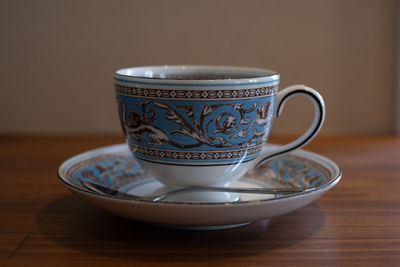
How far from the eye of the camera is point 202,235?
0.42 metres

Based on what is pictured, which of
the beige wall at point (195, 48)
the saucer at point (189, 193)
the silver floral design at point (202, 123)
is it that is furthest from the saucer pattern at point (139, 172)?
the beige wall at point (195, 48)

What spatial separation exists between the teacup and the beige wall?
458mm

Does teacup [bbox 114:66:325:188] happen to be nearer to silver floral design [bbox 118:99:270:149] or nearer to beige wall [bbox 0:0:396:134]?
silver floral design [bbox 118:99:270:149]

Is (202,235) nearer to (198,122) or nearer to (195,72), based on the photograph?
(198,122)

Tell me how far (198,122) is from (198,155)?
3cm

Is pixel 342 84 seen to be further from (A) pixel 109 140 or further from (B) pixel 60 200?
(B) pixel 60 200

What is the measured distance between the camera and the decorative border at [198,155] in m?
0.45

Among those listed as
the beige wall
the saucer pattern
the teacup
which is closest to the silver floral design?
the teacup

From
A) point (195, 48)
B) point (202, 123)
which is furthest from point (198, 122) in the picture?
point (195, 48)

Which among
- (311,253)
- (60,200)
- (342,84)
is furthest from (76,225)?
(342,84)

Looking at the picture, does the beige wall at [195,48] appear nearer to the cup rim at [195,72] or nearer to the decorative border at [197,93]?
the cup rim at [195,72]

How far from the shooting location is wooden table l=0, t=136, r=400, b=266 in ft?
1.24

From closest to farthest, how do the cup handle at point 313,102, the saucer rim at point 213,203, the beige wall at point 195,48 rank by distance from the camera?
the saucer rim at point 213,203
the cup handle at point 313,102
the beige wall at point 195,48

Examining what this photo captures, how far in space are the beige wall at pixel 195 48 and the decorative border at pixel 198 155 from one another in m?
0.49
